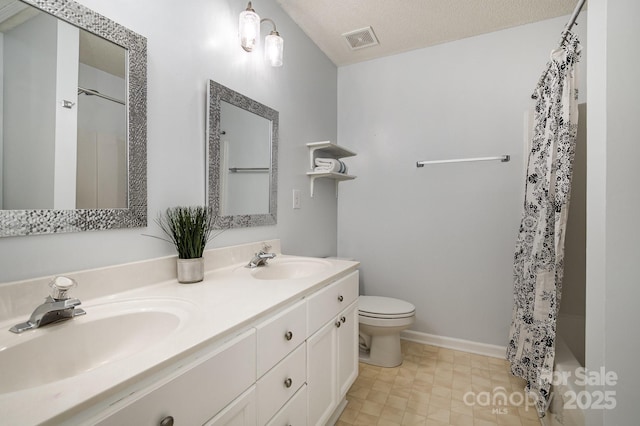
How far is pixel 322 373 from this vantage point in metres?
1.26

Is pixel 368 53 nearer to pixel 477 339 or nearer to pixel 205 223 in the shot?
pixel 205 223

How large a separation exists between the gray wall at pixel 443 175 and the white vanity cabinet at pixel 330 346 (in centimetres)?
102

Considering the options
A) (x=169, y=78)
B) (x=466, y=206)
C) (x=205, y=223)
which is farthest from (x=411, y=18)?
(x=205, y=223)

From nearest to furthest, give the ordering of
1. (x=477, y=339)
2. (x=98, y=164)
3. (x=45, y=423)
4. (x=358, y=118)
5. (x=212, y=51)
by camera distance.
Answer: (x=45, y=423) → (x=98, y=164) → (x=212, y=51) → (x=477, y=339) → (x=358, y=118)

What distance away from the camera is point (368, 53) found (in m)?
2.49

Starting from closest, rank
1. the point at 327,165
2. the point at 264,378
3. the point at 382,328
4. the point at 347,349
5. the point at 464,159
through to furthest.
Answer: the point at 264,378 < the point at 347,349 < the point at 382,328 < the point at 327,165 < the point at 464,159

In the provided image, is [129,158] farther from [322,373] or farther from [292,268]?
[322,373]

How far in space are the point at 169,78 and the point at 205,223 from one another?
2.00 ft

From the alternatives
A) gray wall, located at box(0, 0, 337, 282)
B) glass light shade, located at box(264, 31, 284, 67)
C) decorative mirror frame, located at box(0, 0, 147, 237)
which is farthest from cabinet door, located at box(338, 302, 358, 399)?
glass light shade, located at box(264, 31, 284, 67)

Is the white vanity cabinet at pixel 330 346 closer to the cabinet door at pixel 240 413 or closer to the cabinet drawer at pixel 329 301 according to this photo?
the cabinet drawer at pixel 329 301

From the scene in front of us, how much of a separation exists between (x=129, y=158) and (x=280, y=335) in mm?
821

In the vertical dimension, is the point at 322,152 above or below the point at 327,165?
above

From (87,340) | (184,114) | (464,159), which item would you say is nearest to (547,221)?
(464,159)

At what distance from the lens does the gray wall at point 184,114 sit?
89 cm
